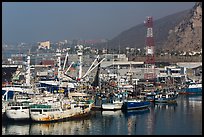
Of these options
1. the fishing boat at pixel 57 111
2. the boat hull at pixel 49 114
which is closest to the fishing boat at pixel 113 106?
the fishing boat at pixel 57 111

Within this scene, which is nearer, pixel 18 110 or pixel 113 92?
pixel 18 110

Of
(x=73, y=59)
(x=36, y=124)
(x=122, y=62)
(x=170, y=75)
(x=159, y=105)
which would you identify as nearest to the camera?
(x=36, y=124)

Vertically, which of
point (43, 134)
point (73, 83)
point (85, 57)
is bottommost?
point (43, 134)

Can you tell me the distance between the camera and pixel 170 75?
1594 cm

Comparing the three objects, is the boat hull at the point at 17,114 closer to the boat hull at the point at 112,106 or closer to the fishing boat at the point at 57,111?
the fishing boat at the point at 57,111

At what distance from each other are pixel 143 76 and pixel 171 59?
6801mm

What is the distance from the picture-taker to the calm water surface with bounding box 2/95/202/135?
7.34 metres

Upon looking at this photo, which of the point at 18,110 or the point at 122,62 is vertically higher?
the point at 122,62

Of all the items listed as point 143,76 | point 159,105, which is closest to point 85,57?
point 143,76

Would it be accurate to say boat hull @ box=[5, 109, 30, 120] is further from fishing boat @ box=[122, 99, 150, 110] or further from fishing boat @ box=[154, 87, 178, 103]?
fishing boat @ box=[154, 87, 178, 103]

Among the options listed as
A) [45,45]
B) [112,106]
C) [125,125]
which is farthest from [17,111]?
[45,45]

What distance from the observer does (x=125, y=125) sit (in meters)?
8.02

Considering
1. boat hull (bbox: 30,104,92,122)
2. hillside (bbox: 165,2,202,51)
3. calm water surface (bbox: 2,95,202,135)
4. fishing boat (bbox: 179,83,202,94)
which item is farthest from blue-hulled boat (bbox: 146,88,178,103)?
hillside (bbox: 165,2,202,51)

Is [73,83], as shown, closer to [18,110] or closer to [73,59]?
[18,110]
